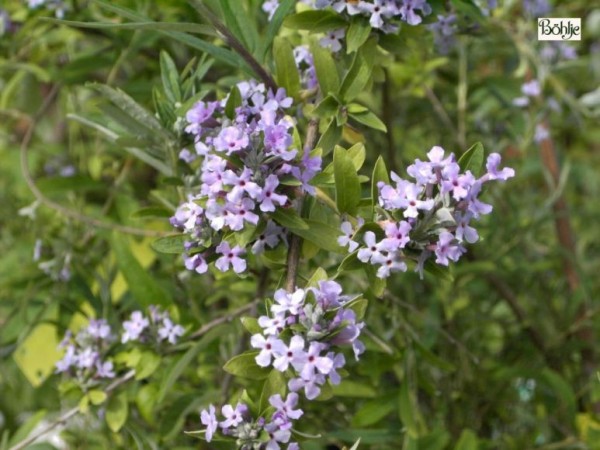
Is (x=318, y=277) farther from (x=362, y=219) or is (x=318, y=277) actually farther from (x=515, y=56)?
(x=515, y=56)

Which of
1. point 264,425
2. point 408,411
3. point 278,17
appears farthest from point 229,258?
point 408,411

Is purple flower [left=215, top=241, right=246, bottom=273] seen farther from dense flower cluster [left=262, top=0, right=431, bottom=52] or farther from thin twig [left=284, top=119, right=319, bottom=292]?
dense flower cluster [left=262, top=0, right=431, bottom=52]

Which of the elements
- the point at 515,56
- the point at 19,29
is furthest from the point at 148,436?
the point at 515,56

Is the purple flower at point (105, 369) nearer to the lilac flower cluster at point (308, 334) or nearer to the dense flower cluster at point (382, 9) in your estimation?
the lilac flower cluster at point (308, 334)

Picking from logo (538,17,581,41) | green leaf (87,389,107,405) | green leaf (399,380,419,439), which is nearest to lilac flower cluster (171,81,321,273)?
Result: green leaf (87,389,107,405)

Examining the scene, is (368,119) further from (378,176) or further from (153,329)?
(153,329)

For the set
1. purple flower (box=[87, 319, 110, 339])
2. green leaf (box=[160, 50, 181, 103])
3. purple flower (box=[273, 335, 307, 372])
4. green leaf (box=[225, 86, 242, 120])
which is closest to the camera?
purple flower (box=[273, 335, 307, 372])
